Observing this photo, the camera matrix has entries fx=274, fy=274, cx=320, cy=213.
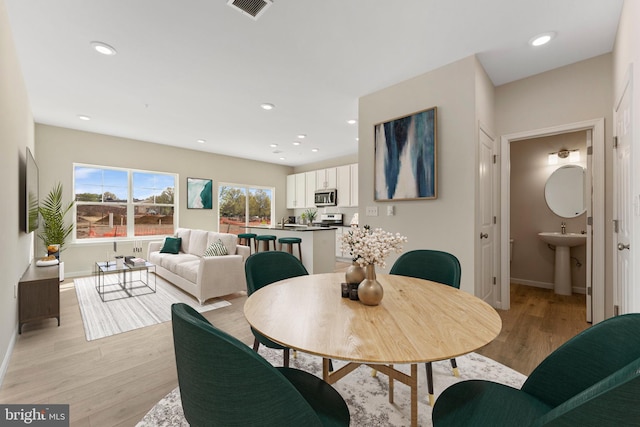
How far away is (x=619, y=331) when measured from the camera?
36.2 inches

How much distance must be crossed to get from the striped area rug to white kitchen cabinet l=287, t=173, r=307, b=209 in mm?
4335

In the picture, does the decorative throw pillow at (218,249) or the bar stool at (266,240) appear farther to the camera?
the bar stool at (266,240)

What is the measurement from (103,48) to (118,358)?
2752mm

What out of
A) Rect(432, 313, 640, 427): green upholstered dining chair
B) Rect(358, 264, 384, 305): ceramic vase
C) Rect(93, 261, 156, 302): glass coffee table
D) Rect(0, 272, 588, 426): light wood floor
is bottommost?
Rect(0, 272, 588, 426): light wood floor

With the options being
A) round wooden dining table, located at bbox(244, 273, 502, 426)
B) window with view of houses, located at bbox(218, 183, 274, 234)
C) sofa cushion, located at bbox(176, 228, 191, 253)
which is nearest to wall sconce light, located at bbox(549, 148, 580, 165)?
round wooden dining table, located at bbox(244, 273, 502, 426)

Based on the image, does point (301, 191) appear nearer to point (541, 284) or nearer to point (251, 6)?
point (541, 284)

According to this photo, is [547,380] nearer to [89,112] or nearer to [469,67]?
[469,67]

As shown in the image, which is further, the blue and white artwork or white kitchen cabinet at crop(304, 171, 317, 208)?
white kitchen cabinet at crop(304, 171, 317, 208)

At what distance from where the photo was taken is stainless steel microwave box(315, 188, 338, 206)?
712 centimetres

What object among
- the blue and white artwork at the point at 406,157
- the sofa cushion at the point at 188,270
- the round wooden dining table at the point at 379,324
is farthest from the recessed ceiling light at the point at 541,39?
the sofa cushion at the point at 188,270

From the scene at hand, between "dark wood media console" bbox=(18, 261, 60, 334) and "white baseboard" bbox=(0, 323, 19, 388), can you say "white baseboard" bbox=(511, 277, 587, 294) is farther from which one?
"dark wood media console" bbox=(18, 261, 60, 334)

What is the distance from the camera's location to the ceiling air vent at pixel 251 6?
6.50ft

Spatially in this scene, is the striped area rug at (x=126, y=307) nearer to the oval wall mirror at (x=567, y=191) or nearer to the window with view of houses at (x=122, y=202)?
the window with view of houses at (x=122, y=202)

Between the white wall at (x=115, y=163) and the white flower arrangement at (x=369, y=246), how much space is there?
5.76 metres
